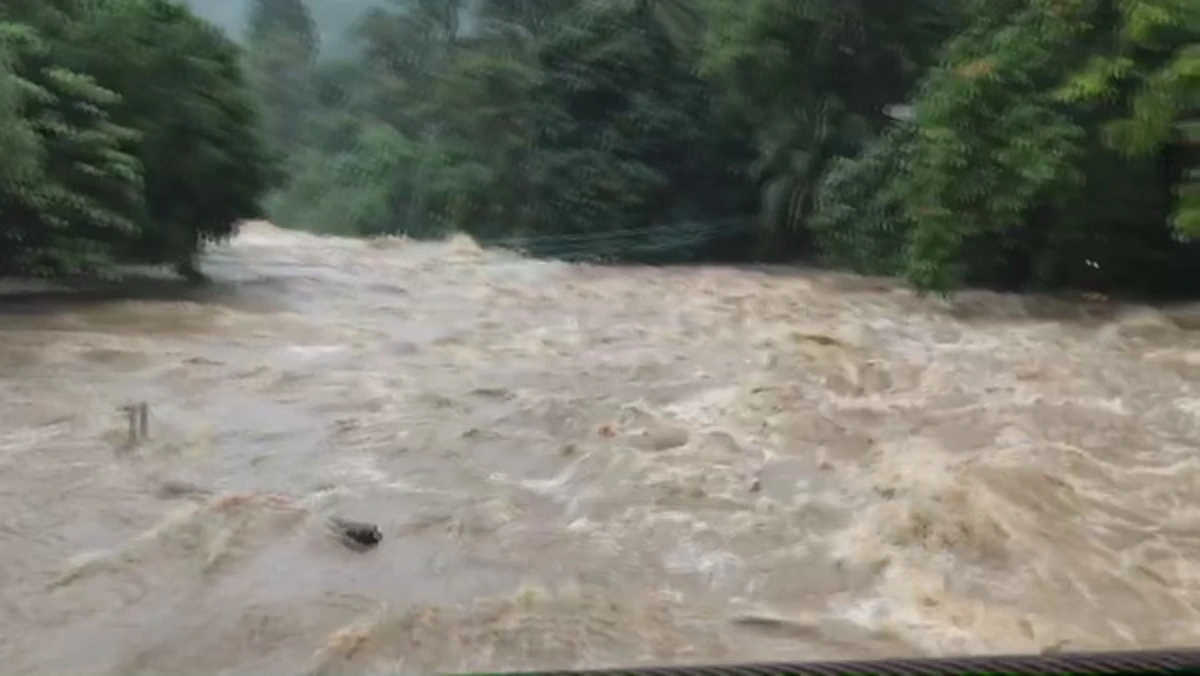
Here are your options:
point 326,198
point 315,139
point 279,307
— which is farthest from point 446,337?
point 315,139

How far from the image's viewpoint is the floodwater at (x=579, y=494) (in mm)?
3732

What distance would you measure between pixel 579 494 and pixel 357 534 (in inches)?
38.3

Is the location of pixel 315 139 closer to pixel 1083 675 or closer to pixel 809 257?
pixel 809 257

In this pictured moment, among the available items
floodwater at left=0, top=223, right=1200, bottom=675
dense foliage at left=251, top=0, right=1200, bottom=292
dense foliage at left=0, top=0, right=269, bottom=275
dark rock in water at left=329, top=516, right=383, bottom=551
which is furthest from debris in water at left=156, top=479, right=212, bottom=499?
dense foliage at left=251, top=0, right=1200, bottom=292

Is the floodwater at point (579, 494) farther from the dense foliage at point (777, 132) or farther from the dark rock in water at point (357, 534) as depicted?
the dense foliage at point (777, 132)

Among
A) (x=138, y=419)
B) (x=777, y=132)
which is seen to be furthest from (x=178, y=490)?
(x=777, y=132)

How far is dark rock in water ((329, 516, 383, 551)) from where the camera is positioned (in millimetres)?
4477

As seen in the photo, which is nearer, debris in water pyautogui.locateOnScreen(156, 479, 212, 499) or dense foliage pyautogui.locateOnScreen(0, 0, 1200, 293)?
debris in water pyautogui.locateOnScreen(156, 479, 212, 499)

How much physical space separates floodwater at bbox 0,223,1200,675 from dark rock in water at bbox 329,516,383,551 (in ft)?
0.16

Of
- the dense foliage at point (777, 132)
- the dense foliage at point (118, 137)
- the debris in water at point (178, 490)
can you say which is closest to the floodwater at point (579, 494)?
the debris in water at point (178, 490)

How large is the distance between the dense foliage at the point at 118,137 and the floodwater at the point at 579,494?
27.1 inches

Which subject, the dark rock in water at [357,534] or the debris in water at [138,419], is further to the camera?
the debris in water at [138,419]

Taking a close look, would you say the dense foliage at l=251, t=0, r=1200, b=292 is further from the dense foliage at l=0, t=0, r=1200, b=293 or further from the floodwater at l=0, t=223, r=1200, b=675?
the floodwater at l=0, t=223, r=1200, b=675

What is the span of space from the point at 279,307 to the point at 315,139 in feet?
47.3
